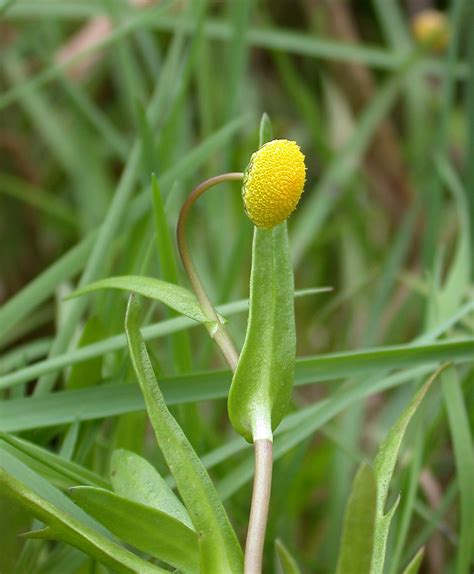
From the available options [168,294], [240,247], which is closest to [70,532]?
[168,294]

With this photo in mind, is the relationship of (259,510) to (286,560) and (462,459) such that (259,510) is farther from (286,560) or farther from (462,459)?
(462,459)

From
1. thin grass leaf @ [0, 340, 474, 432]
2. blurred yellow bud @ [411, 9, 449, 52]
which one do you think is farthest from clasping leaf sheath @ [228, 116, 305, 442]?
blurred yellow bud @ [411, 9, 449, 52]

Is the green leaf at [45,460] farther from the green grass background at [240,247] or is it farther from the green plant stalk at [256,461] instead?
the green plant stalk at [256,461]

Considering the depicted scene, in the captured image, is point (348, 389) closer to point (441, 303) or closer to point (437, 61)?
point (441, 303)

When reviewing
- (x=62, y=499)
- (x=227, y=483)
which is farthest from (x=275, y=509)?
(x=62, y=499)

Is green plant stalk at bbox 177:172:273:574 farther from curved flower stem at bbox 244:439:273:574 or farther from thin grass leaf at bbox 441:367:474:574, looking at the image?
thin grass leaf at bbox 441:367:474:574
